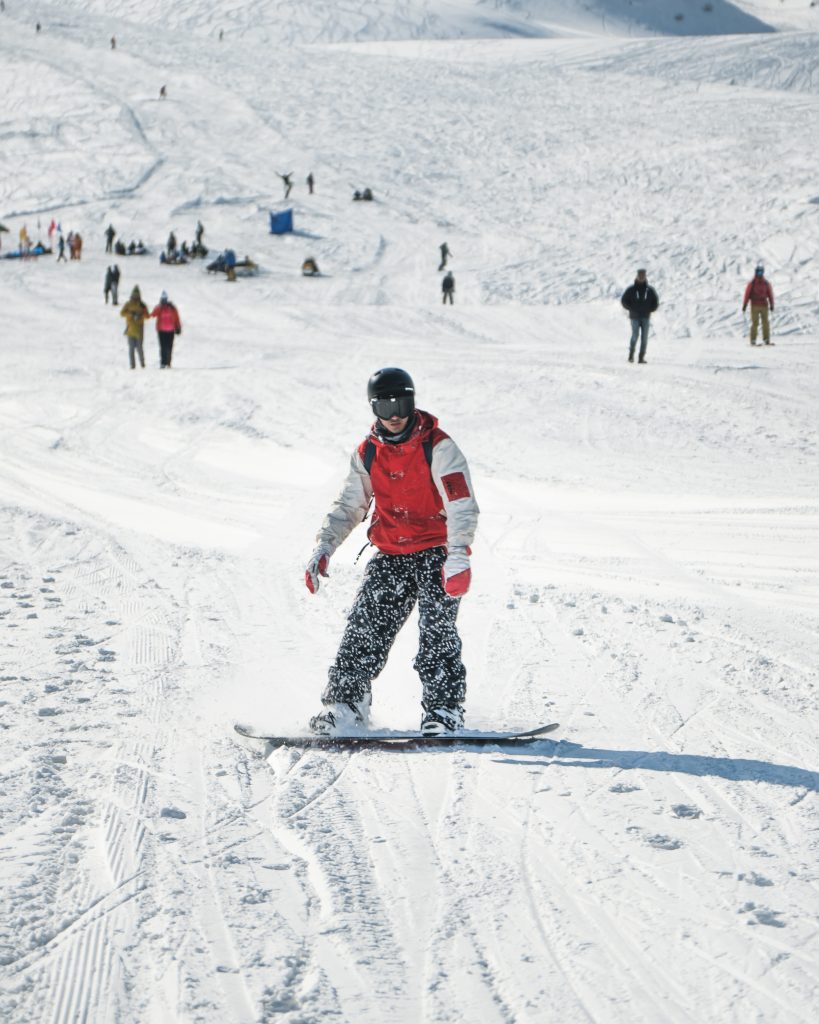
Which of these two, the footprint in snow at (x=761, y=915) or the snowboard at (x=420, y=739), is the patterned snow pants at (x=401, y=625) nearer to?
the snowboard at (x=420, y=739)

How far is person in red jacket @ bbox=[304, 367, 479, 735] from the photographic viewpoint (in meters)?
4.34

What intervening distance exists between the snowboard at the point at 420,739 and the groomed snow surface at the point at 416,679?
68 millimetres

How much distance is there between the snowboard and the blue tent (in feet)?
112

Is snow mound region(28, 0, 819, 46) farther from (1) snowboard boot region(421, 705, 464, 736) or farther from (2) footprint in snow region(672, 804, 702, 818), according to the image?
(2) footprint in snow region(672, 804, 702, 818)

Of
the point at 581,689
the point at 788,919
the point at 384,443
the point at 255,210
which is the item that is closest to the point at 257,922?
the point at 788,919

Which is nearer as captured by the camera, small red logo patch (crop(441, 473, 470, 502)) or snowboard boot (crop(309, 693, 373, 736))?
small red logo patch (crop(441, 473, 470, 502))

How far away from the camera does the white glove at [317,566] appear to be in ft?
15.2

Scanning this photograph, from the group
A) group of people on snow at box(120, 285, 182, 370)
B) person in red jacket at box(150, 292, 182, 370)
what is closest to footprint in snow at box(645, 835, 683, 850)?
group of people on snow at box(120, 285, 182, 370)

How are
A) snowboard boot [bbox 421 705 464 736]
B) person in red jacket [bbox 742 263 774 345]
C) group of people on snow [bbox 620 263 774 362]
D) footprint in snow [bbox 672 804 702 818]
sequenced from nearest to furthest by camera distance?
1. footprint in snow [bbox 672 804 702 818]
2. snowboard boot [bbox 421 705 464 736]
3. group of people on snow [bbox 620 263 774 362]
4. person in red jacket [bbox 742 263 774 345]

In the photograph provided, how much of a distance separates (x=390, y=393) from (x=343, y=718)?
1.42 m

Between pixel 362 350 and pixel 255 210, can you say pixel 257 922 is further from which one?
pixel 255 210

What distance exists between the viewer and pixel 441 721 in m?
4.48

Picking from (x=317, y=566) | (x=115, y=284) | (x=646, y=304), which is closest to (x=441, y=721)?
(x=317, y=566)

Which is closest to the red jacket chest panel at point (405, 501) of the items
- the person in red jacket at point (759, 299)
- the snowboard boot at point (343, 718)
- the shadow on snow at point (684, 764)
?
the snowboard boot at point (343, 718)
